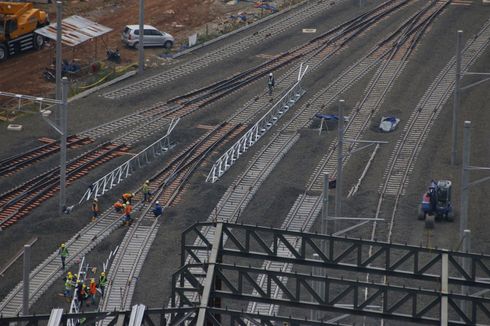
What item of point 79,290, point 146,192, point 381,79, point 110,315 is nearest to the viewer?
point 110,315

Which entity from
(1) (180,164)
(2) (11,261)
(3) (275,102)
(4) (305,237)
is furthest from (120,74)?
(4) (305,237)

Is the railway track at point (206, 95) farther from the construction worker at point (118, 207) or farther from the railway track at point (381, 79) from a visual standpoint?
the construction worker at point (118, 207)

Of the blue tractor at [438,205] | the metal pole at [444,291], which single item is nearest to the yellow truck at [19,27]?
the blue tractor at [438,205]

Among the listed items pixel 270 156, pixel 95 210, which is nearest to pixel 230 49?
pixel 270 156

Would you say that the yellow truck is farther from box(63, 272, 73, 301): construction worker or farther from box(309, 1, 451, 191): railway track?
box(63, 272, 73, 301): construction worker

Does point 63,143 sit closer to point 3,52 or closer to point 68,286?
point 68,286

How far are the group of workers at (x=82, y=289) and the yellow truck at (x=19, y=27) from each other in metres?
33.4

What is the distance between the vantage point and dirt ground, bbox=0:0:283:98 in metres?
82.9

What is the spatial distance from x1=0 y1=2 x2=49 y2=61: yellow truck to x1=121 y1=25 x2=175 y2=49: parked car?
5.25 m

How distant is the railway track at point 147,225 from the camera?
181 ft

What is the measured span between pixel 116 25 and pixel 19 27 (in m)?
9.18

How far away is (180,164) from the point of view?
69.2 metres

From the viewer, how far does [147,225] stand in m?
62.0

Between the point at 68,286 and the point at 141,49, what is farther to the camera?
the point at 141,49
